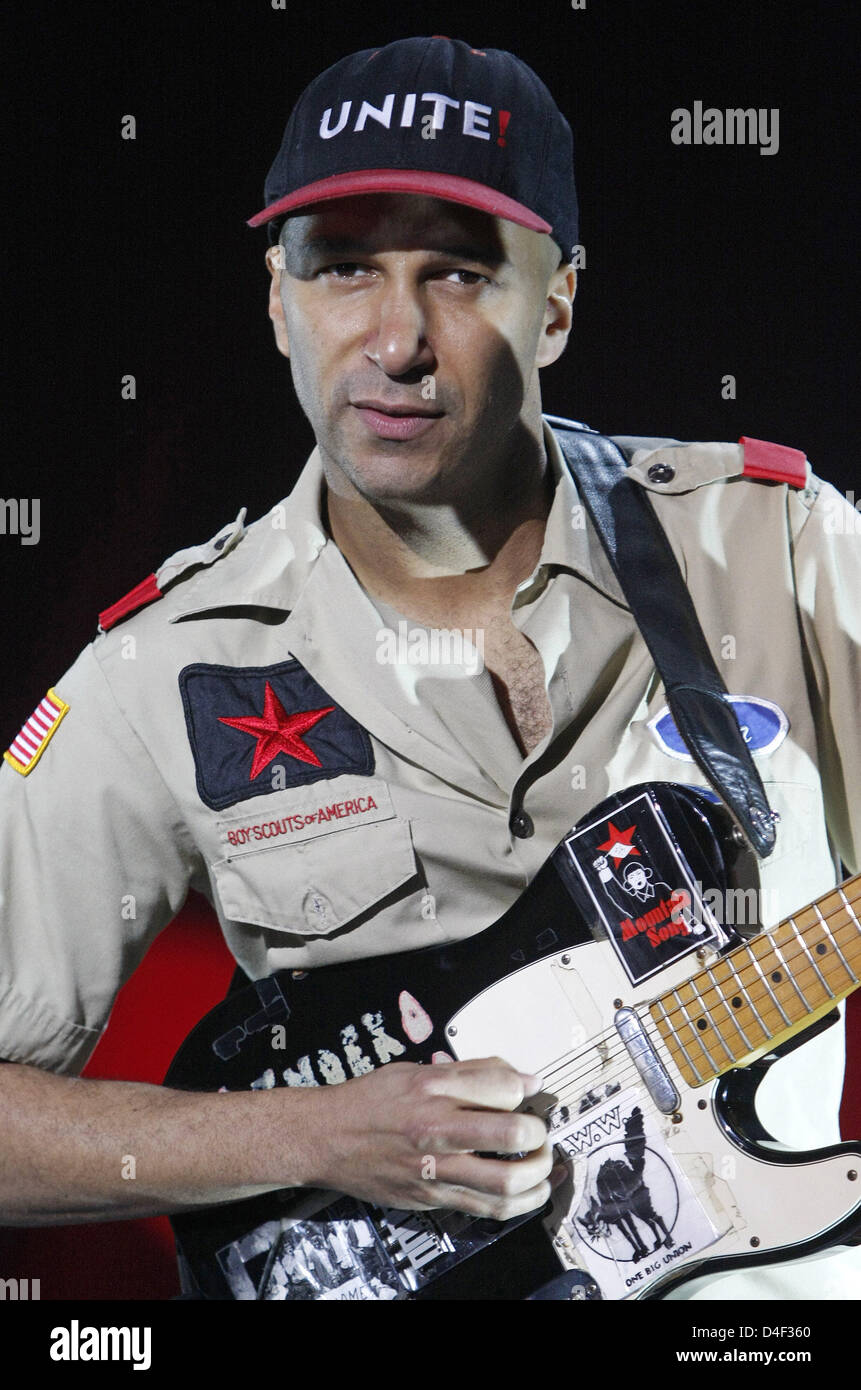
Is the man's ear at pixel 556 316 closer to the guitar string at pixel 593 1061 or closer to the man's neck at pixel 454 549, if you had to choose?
the man's neck at pixel 454 549

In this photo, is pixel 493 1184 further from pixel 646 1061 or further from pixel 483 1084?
pixel 646 1061

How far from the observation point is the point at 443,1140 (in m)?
1.35

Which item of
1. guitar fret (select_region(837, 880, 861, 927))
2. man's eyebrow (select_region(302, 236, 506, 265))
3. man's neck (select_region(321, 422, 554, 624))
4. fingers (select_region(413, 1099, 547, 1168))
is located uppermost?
man's eyebrow (select_region(302, 236, 506, 265))

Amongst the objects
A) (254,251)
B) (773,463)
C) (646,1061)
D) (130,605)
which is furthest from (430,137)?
(646,1061)

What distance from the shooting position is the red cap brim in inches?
54.4

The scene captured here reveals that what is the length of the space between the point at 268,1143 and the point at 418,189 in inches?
41.6

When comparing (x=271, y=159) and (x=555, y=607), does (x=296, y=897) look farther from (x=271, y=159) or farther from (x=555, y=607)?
(x=271, y=159)

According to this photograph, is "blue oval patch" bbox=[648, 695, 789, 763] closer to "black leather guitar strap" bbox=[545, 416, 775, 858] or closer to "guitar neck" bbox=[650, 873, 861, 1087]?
"black leather guitar strap" bbox=[545, 416, 775, 858]

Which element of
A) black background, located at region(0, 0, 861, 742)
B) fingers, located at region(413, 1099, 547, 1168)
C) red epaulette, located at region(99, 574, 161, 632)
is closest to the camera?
fingers, located at region(413, 1099, 547, 1168)

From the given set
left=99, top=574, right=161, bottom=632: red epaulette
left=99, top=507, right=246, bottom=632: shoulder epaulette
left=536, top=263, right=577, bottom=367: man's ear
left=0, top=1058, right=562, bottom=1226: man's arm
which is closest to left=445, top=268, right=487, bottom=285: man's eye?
left=536, top=263, right=577, bottom=367: man's ear

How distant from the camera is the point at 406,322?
1.40 m

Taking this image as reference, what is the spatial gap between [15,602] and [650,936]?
3.25 ft

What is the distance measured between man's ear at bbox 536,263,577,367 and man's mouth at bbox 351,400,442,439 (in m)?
0.20

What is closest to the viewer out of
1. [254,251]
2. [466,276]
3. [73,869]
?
[466,276]
